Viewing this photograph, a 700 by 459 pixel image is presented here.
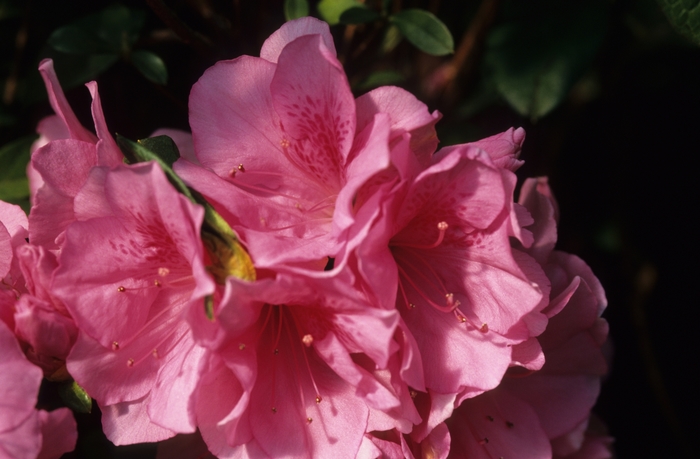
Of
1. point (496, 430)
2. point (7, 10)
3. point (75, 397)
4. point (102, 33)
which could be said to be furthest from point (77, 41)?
point (496, 430)

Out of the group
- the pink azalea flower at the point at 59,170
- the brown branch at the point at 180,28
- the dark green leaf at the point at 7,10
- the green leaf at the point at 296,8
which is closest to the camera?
the pink azalea flower at the point at 59,170

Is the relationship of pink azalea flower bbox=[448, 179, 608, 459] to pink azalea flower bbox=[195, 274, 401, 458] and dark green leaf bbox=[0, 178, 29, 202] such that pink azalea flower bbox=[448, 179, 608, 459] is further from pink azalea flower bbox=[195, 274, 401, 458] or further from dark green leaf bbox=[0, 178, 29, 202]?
dark green leaf bbox=[0, 178, 29, 202]

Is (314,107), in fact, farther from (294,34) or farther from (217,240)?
(217,240)

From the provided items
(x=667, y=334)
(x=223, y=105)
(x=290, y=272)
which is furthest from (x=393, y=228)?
(x=667, y=334)

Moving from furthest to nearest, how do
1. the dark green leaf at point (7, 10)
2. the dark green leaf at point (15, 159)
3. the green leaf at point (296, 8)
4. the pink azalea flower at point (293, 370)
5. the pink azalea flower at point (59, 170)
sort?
the dark green leaf at point (7, 10) → the dark green leaf at point (15, 159) → the green leaf at point (296, 8) → the pink azalea flower at point (59, 170) → the pink azalea flower at point (293, 370)

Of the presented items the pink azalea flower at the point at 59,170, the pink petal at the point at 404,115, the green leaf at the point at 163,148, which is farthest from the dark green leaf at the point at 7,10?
the pink petal at the point at 404,115

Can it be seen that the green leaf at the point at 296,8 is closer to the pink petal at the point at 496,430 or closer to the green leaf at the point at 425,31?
the green leaf at the point at 425,31

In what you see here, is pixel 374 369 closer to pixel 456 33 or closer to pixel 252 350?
pixel 252 350
